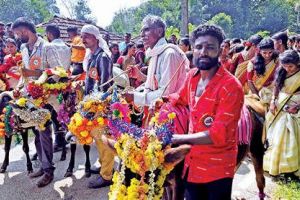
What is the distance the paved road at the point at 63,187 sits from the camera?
16.7 feet

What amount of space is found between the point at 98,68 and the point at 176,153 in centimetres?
291

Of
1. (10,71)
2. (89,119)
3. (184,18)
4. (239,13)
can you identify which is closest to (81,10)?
(239,13)

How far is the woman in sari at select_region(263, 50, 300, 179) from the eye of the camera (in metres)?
5.17

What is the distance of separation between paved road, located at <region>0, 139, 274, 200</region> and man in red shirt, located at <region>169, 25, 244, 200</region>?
241 centimetres

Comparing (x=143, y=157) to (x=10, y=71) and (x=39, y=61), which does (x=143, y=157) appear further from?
(x=10, y=71)

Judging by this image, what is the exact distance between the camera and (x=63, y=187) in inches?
213

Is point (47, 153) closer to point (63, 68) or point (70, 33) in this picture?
point (63, 68)

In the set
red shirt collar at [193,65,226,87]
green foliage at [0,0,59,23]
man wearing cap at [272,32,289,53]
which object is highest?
green foliage at [0,0,59,23]

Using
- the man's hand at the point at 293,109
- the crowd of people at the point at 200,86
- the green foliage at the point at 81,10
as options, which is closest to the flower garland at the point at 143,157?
the crowd of people at the point at 200,86

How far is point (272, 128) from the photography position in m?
5.64

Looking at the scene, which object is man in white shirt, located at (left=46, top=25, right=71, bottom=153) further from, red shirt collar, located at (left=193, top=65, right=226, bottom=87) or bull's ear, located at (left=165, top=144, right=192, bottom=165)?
bull's ear, located at (left=165, top=144, right=192, bottom=165)

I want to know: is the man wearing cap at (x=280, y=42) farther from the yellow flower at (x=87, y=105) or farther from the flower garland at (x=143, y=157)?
the flower garland at (x=143, y=157)

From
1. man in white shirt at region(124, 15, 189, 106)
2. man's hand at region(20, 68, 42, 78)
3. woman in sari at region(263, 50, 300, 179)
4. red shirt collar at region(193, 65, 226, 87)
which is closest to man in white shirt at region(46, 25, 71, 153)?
man's hand at region(20, 68, 42, 78)

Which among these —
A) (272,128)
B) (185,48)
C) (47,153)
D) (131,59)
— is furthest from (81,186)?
(131,59)
